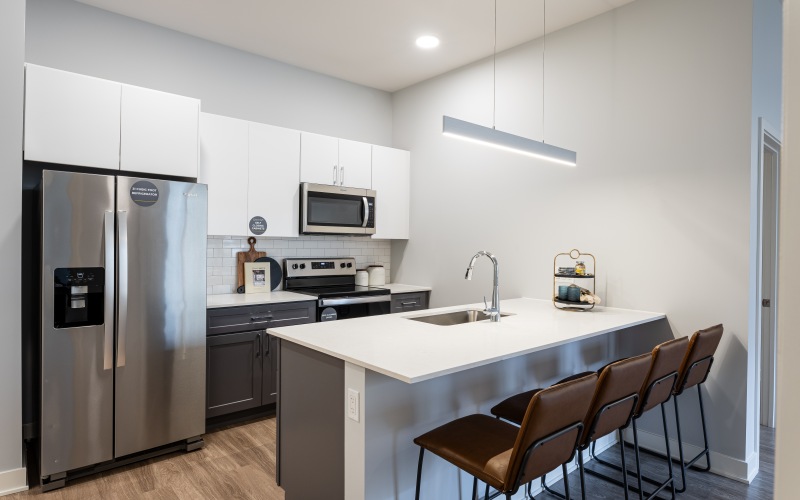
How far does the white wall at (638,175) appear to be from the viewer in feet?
9.30

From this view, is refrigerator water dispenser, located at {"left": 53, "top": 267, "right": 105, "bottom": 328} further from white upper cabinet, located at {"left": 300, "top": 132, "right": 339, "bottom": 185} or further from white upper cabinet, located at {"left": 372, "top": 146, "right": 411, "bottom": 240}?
white upper cabinet, located at {"left": 372, "top": 146, "right": 411, "bottom": 240}

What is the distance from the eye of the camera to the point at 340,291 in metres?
4.18

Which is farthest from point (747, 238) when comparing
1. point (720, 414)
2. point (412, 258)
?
point (412, 258)

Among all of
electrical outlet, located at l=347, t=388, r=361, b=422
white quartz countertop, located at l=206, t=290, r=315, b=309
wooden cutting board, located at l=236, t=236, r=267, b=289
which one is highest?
wooden cutting board, located at l=236, t=236, r=267, b=289

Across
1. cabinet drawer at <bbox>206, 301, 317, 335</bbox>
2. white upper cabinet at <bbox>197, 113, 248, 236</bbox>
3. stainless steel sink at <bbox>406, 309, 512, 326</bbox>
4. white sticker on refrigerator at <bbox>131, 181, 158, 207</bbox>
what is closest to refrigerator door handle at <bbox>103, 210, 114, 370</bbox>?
white sticker on refrigerator at <bbox>131, 181, 158, 207</bbox>

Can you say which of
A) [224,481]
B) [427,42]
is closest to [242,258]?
[224,481]

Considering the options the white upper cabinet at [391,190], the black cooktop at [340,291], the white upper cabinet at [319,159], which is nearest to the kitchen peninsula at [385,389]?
the black cooktop at [340,291]

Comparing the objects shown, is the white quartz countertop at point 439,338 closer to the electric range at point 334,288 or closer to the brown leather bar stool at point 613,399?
the brown leather bar stool at point 613,399

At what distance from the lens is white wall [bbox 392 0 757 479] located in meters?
2.83

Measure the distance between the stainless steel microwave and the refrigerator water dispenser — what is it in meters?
1.72

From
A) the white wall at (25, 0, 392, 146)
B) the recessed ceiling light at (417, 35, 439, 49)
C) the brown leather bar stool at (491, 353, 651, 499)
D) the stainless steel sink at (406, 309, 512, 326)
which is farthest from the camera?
the recessed ceiling light at (417, 35, 439, 49)

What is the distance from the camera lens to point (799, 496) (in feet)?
1.19

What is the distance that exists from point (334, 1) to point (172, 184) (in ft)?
5.35

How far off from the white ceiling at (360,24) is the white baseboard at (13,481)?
3.01 meters
